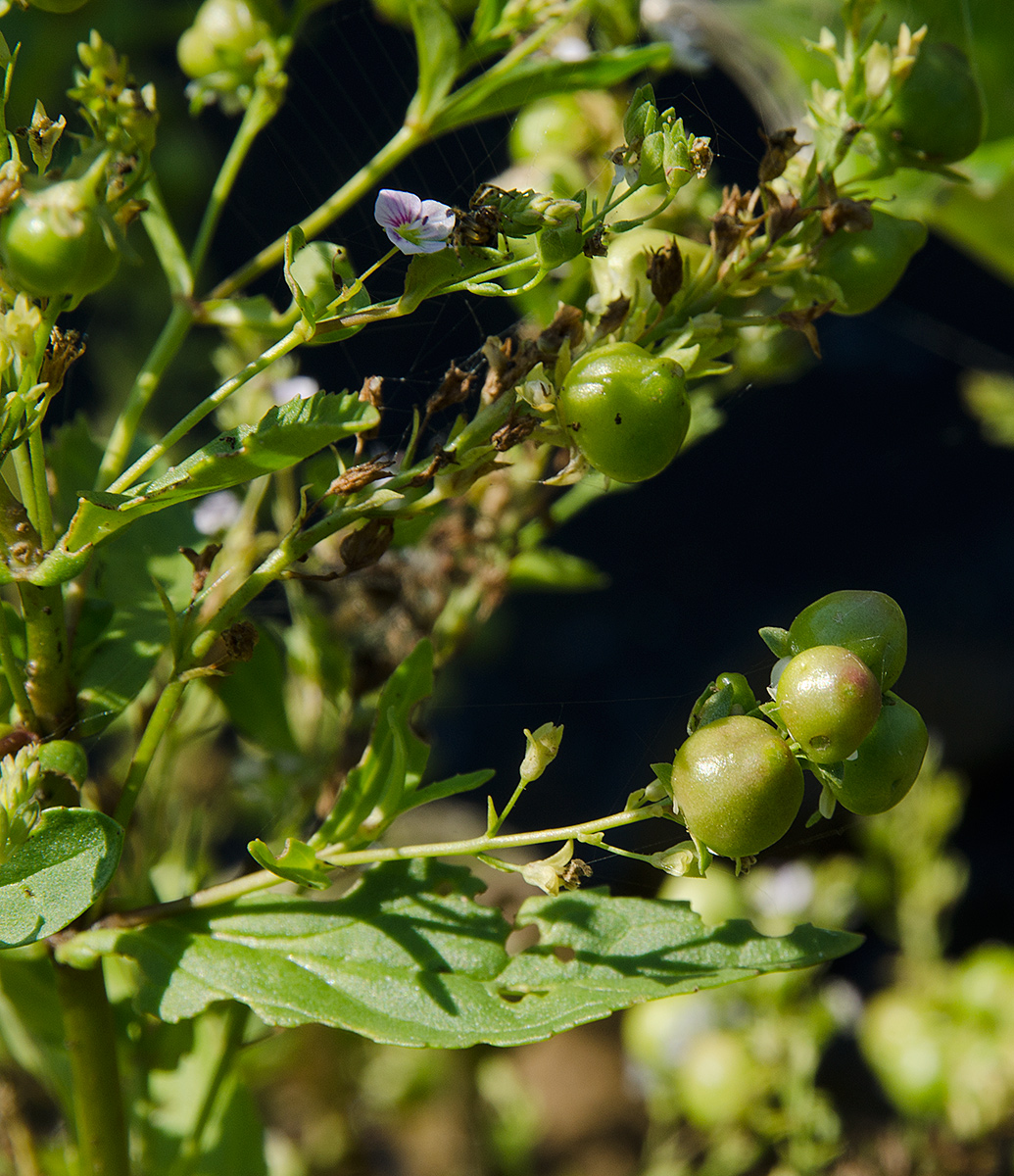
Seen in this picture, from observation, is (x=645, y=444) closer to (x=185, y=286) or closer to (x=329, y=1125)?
(x=185, y=286)

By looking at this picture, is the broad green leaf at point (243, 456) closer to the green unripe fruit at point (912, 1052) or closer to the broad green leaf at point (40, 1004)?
the broad green leaf at point (40, 1004)

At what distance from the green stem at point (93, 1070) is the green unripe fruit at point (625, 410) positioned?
0.25 m

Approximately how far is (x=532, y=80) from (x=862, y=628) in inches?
12.1

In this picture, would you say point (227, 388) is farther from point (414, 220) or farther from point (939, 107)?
point (939, 107)

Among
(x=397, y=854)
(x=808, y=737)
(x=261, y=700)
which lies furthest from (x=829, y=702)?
(x=261, y=700)

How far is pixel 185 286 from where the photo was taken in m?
0.43

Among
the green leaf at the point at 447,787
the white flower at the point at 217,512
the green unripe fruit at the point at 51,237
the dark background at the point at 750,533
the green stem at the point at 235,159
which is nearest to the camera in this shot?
the green unripe fruit at the point at 51,237

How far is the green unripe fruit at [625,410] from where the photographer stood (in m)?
0.29

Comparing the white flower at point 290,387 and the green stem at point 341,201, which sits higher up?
the green stem at point 341,201

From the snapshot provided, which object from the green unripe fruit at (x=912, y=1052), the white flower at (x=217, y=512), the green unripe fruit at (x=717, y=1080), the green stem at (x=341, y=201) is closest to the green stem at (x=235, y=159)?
the green stem at (x=341, y=201)

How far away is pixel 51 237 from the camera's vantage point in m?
0.23

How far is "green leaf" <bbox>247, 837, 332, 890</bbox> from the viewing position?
32 centimetres

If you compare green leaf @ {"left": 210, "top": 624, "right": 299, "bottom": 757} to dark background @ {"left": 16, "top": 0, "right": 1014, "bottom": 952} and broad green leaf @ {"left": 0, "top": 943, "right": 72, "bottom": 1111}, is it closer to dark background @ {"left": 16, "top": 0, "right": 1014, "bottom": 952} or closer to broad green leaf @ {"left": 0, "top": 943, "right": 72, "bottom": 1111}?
broad green leaf @ {"left": 0, "top": 943, "right": 72, "bottom": 1111}

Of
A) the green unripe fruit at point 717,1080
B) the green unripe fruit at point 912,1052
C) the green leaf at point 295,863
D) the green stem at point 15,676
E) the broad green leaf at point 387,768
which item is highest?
the green stem at point 15,676
